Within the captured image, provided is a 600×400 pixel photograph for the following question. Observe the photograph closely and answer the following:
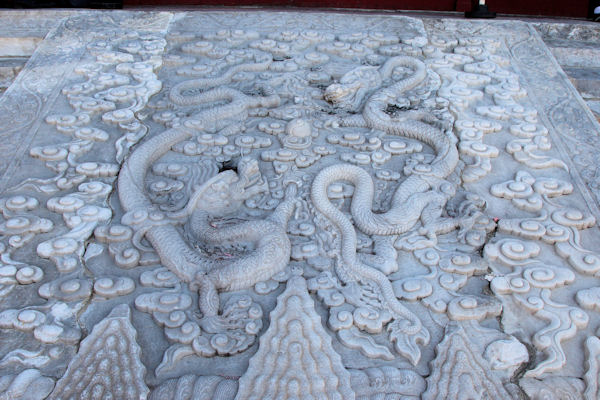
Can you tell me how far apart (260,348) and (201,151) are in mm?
1314

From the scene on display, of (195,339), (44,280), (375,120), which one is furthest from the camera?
(375,120)

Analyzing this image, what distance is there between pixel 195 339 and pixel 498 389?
1.06 meters

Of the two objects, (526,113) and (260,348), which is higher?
(526,113)

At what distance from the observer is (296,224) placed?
2.27 meters

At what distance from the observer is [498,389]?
1677 mm

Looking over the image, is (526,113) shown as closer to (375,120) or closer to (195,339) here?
(375,120)

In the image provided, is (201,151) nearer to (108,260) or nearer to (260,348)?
(108,260)

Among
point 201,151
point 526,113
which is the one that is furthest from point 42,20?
point 526,113

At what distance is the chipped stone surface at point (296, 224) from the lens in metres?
1.73

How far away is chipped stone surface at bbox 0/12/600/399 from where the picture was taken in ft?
5.66

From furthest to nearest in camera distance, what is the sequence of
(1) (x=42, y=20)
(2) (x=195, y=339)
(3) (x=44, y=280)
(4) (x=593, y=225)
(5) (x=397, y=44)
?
1. (1) (x=42, y=20)
2. (5) (x=397, y=44)
3. (4) (x=593, y=225)
4. (3) (x=44, y=280)
5. (2) (x=195, y=339)

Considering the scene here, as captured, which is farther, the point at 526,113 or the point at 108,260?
the point at 526,113

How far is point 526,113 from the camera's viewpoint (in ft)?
9.78

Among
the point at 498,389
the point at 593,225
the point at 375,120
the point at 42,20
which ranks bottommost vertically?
the point at 498,389
